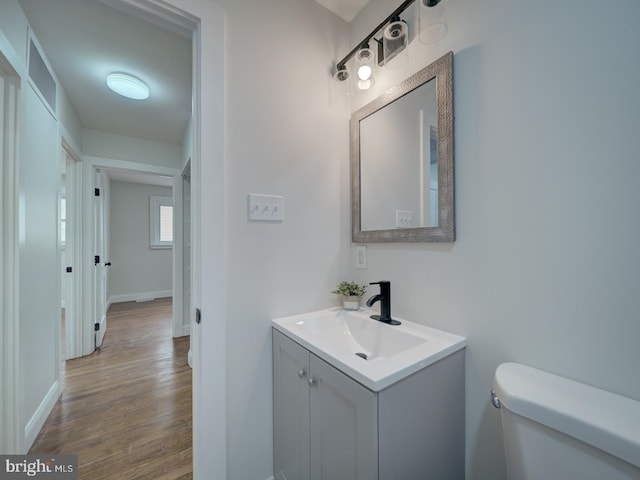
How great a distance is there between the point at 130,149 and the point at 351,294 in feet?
10.5

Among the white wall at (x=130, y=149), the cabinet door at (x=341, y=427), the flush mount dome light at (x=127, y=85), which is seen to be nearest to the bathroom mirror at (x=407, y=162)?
the cabinet door at (x=341, y=427)

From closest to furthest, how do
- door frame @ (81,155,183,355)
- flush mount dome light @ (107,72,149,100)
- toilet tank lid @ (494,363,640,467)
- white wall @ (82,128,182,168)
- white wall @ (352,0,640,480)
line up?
toilet tank lid @ (494,363,640,467), white wall @ (352,0,640,480), flush mount dome light @ (107,72,149,100), door frame @ (81,155,183,355), white wall @ (82,128,182,168)

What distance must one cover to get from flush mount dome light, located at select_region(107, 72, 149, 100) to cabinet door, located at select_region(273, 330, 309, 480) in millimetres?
2289

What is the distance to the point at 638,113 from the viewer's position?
636 millimetres

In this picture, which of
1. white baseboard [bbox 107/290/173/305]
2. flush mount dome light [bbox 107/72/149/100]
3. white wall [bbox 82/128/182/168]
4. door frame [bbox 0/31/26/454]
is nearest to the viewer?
door frame [bbox 0/31/26/454]

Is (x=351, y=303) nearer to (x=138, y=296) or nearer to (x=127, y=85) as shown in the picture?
(x=127, y=85)

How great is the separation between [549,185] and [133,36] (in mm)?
2329

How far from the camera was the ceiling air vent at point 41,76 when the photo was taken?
1.50 meters

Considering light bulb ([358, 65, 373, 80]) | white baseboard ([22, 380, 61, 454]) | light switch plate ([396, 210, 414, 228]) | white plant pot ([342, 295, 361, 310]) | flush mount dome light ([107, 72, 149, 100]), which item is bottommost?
white baseboard ([22, 380, 61, 454])

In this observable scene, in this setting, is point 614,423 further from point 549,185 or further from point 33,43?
point 33,43

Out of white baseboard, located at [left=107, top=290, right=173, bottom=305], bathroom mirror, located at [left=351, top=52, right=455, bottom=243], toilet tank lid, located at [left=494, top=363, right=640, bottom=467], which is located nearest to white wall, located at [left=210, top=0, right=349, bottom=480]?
bathroom mirror, located at [left=351, top=52, right=455, bottom=243]

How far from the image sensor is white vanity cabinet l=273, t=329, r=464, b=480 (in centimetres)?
70

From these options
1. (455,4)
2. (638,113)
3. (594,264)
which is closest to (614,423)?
(594,264)

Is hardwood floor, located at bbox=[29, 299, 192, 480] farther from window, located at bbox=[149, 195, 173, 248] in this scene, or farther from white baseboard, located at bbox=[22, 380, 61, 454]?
window, located at bbox=[149, 195, 173, 248]
